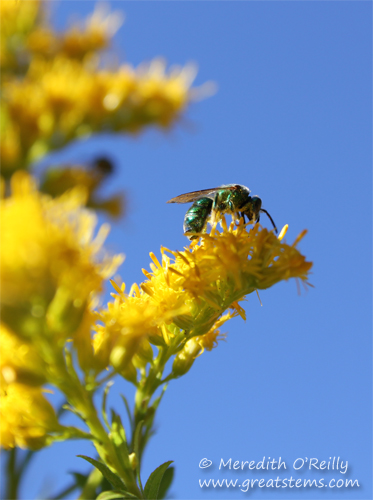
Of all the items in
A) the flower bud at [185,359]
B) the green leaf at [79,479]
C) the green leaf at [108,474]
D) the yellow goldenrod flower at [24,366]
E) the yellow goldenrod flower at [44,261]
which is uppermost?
the flower bud at [185,359]

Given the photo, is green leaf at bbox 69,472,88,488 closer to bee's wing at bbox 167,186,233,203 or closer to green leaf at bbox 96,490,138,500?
green leaf at bbox 96,490,138,500

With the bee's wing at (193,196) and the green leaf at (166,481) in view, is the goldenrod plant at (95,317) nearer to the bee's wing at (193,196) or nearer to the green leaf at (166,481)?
the green leaf at (166,481)

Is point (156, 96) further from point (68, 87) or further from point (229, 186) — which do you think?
point (229, 186)

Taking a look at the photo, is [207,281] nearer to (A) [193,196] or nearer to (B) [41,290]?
(B) [41,290]

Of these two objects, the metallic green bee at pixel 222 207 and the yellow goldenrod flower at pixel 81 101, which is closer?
the metallic green bee at pixel 222 207

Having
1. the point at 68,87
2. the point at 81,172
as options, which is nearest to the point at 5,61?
the point at 68,87

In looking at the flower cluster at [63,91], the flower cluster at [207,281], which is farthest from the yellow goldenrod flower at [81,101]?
the flower cluster at [207,281]

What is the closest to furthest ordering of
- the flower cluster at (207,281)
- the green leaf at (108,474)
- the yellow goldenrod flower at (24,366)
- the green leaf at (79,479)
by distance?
1. the yellow goldenrod flower at (24,366)
2. the green leaf at (108,474)
3. the flower cluster at (207,281)
4. the green leaf at (79,479)

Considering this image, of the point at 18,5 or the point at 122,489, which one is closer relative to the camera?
the point at 122,489
